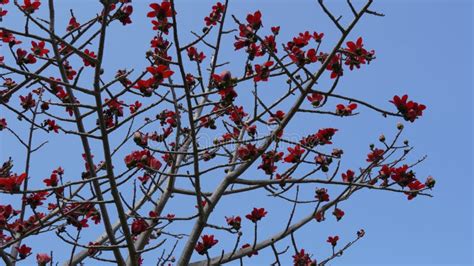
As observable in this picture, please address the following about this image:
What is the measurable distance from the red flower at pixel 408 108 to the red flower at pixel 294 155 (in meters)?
0.66

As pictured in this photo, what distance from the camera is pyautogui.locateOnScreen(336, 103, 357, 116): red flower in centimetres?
288

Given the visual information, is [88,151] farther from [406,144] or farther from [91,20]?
[406,144]

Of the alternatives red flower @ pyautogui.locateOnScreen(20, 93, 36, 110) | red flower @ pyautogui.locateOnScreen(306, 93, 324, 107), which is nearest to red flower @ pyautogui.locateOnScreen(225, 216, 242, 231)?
red flower @ pyautogui.locateOnScreen(306, 93, 324, 107)

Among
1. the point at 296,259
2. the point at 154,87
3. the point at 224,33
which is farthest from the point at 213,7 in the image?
the point at 296,259

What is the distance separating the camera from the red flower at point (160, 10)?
269 cm

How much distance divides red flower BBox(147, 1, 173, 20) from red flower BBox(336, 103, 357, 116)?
111 centimetres

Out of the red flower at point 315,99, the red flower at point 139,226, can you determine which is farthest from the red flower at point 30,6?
the red flower at point 315,99

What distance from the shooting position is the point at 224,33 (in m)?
3.08

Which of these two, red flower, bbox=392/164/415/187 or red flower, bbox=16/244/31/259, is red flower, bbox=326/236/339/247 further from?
red flower, bbox=16/244/31/259

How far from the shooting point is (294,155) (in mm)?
3104

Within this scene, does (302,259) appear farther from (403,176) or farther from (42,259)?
(42,259)

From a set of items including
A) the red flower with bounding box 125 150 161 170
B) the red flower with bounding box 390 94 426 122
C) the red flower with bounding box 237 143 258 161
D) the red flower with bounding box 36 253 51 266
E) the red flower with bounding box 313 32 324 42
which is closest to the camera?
the red flower with bounding box 125 150 161 170

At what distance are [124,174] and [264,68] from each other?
3.16ft

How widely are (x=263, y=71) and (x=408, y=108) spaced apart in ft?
2.68
